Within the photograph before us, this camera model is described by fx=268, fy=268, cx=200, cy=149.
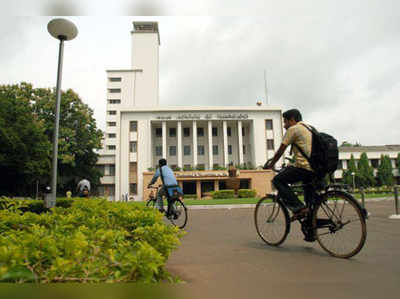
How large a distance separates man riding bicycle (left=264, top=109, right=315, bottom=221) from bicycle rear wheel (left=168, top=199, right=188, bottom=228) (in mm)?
3158

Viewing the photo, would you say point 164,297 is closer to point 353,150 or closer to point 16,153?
point 16,153

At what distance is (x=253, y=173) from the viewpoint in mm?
37719

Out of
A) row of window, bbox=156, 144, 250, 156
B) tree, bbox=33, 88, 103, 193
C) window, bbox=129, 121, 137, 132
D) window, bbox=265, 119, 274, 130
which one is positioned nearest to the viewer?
tree, bbox=33, 88, 103, 193

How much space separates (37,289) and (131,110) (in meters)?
41.8

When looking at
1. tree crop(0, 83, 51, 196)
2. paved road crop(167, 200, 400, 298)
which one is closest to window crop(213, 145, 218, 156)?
tree crop(0, 83, 51, 196)

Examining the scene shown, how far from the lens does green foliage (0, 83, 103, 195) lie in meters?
24.4

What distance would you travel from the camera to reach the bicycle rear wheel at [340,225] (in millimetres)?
2875

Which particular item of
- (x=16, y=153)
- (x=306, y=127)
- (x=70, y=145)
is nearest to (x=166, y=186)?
(x=306, y=127)

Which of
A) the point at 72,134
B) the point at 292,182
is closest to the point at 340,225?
the point at 292,182

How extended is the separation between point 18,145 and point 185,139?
25.0 m

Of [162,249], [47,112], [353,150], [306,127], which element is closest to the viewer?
[162,249]

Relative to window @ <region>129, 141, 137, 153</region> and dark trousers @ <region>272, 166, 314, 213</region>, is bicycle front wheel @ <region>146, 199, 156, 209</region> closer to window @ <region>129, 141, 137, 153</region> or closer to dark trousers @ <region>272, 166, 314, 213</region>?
dark trousers @ <region>272, 166, 314, 213</region>

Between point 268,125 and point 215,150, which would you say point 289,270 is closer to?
point 268,125

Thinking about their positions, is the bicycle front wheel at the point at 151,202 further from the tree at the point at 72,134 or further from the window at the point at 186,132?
the window at the point at 186,132
